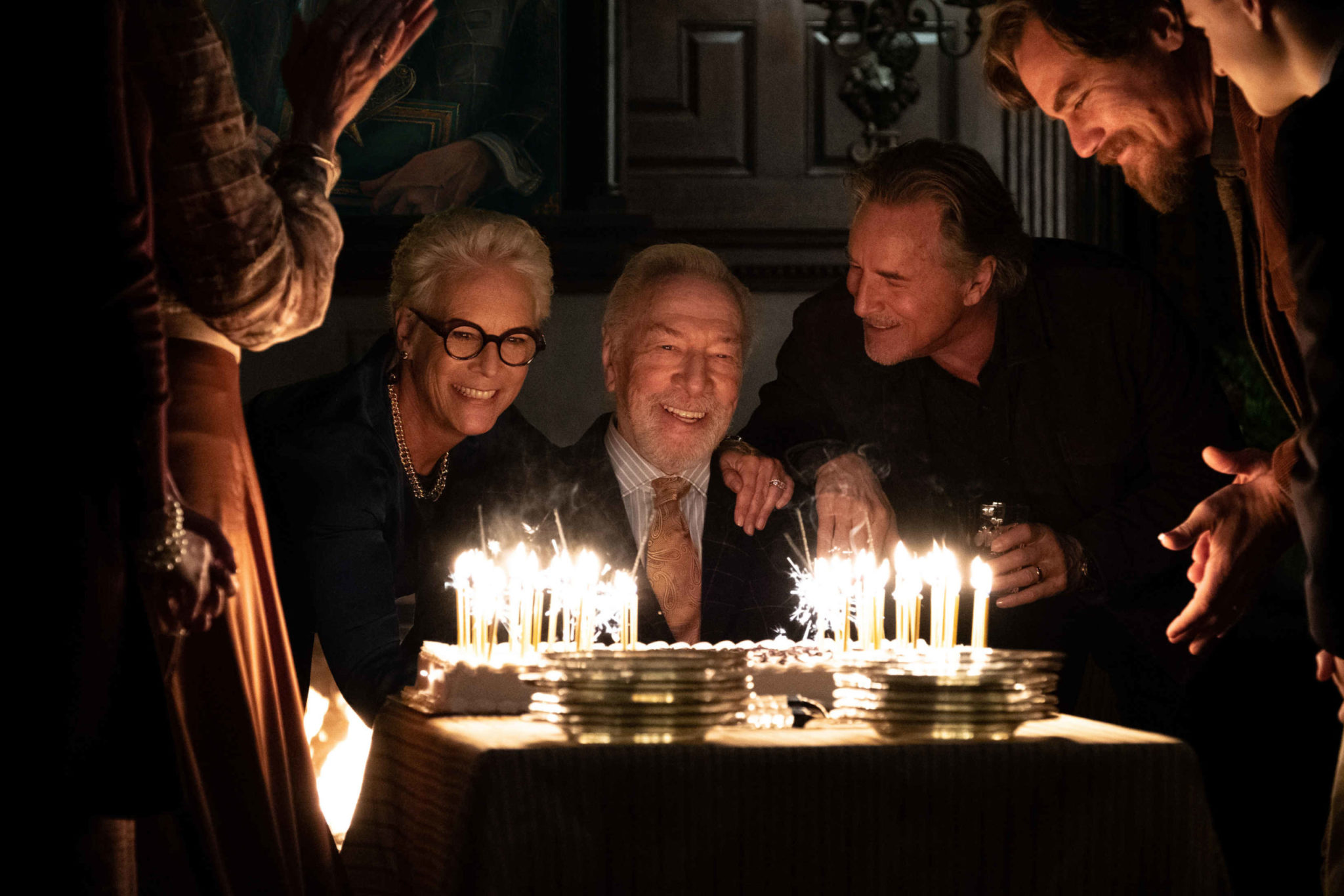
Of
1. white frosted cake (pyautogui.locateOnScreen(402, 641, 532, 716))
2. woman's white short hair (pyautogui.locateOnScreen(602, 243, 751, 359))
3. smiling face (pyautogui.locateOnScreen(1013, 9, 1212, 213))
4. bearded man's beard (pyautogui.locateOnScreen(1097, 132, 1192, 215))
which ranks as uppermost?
Answer: smiling face (pyautogui.locateOnScreen(1013, 9, 1212, 213))

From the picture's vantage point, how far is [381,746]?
8.02 feet

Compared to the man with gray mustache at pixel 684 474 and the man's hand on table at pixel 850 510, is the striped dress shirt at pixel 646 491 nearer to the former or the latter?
the man with gray mustache at pixel 684 474

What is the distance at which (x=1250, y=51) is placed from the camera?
2.11 m

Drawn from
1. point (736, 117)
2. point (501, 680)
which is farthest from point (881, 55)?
point (501, 680)

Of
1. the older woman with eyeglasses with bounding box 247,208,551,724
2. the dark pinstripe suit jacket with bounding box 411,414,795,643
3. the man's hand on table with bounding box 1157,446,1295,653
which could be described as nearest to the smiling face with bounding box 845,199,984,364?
the dark pinstripe suit jacket with bounding box 411,414,795,643

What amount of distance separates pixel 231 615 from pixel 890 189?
7.56ft

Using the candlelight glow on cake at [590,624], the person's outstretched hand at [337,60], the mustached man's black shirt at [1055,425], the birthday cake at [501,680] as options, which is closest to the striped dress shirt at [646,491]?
the mustached man's black shirt at [1055,425]

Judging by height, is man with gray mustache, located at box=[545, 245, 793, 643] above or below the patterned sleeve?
below

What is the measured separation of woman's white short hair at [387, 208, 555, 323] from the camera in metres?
3.52

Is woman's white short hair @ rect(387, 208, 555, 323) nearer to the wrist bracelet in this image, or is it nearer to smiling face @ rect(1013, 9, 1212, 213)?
smiling face @ rect(1013, 9, 1212, 213)

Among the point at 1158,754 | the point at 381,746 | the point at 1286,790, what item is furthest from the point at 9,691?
the point at 1286,790

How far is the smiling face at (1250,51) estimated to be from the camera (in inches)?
81.8

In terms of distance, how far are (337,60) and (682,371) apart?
1358mm

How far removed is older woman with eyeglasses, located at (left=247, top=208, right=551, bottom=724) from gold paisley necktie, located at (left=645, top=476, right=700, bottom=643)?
322 mm
